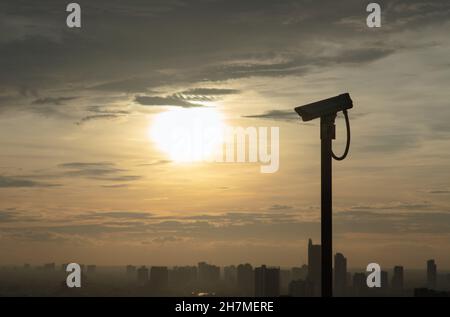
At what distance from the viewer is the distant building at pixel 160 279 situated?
7031 centimetres

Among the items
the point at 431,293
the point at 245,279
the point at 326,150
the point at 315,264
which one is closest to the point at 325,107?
the point at 326,150

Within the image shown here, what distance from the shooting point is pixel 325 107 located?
8.06 meters

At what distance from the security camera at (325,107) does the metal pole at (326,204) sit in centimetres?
8

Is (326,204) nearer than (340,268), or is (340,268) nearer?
(326,204)

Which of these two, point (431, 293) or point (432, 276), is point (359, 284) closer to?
point (432, 276)

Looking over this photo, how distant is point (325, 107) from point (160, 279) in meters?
65.8

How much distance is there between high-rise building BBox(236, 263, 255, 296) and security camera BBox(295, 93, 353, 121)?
187ft

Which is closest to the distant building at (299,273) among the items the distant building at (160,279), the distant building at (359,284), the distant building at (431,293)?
the distant building at (359,284)

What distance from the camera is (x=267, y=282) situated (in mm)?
46156

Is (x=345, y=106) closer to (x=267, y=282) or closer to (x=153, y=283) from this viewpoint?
(x=267, y=282)

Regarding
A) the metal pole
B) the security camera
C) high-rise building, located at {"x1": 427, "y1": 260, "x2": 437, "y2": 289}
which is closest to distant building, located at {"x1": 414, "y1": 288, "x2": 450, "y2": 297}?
the metal pole

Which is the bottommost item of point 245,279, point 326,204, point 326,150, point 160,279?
point 245,279
